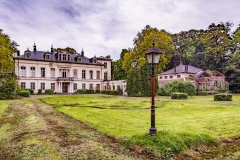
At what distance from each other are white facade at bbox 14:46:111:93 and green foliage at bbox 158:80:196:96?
18432 mm

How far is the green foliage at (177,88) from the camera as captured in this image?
29141 millimetres

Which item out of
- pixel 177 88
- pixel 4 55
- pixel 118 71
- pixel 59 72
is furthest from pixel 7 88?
pixel 118 71

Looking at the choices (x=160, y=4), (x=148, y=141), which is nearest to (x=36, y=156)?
(x=148, y=141)

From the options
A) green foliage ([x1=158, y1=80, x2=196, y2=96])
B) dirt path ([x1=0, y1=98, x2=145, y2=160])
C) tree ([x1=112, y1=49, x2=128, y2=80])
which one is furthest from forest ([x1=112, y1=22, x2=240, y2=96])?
dirt path ([x1=0, y1=98, x2=145, y2=160])

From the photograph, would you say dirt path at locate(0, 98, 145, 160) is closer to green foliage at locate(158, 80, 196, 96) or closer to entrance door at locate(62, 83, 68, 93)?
green foliage at locate(158, 80, 196, 96)

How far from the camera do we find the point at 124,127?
8.00m

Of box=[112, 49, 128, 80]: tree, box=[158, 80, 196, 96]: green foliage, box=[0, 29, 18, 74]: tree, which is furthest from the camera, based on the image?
box=[112, 49, 128, 80]: tree

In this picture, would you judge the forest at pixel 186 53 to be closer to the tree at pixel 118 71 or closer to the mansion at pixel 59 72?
the tree at pixel 118 71

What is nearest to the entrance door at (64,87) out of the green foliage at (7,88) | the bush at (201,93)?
the green foliage at (7,88)

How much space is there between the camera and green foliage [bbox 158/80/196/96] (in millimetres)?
29141

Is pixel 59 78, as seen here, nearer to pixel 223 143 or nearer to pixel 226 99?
pixel 226 99

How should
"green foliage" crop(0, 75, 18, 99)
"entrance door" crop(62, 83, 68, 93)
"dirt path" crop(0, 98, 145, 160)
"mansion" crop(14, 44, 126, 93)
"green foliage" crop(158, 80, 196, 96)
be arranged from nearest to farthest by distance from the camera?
"dirt path" crop(0, 98, 145, 160) → "green foliage" crop(0, 75, 18, 99) → "green foliage" crop(158, 80, 196, 96) → "mansion" crop(14, 44, 126, 93) → "entrance door" crop(62, 83, 68, 93)

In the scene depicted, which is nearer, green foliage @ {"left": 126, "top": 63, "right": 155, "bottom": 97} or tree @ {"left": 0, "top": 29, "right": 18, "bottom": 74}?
tree @ {"left": 0, "top": 29, "right": 18, "bottom": 74}

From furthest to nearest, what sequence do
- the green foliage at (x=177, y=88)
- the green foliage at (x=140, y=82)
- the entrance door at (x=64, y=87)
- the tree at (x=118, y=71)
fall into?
the tree at (x=118, y=71) → the entrance door at (x=64, y=87) → the green foliage at (x=140, y=82) → the green foliage at (x=177, y=88)
